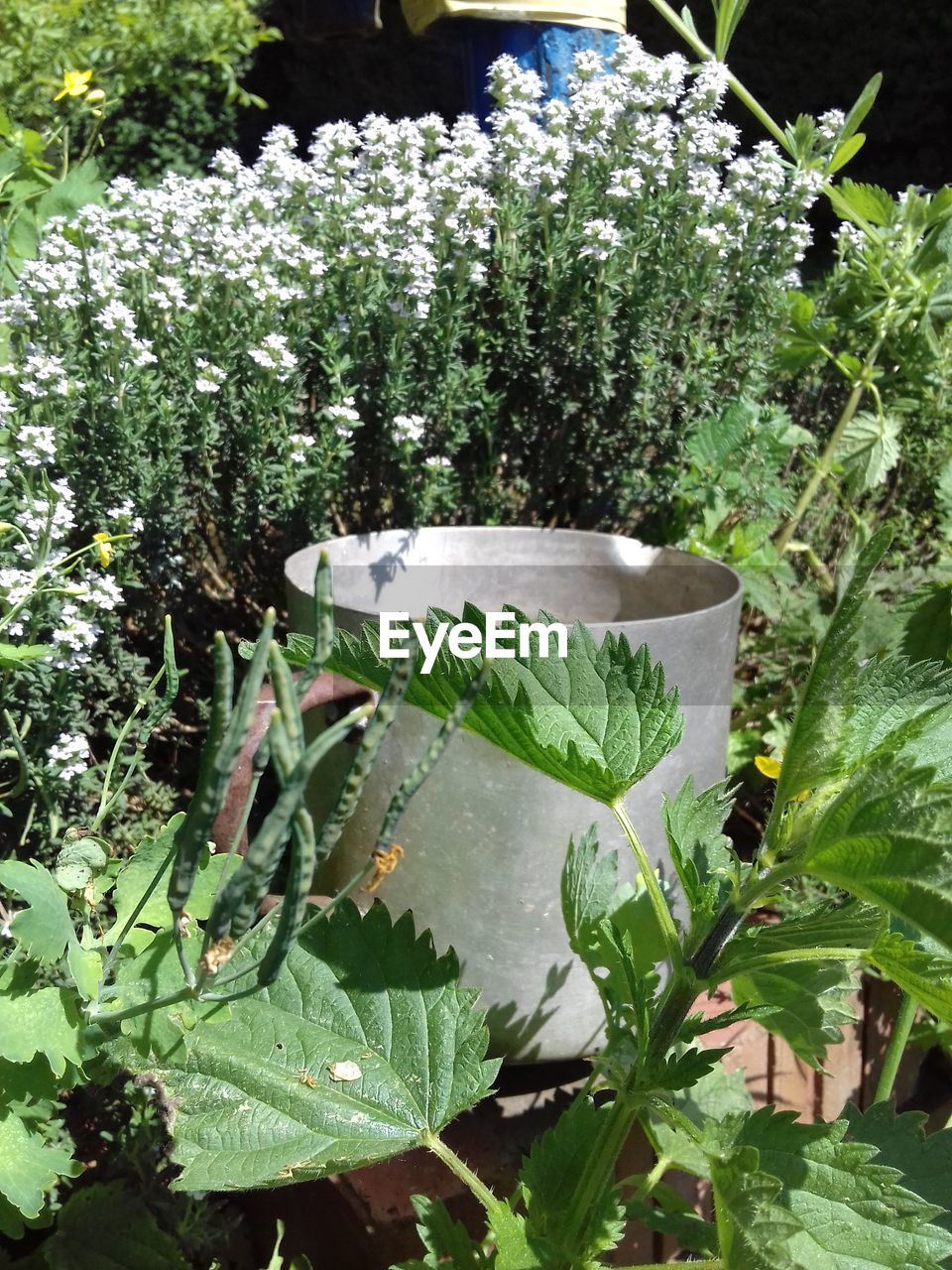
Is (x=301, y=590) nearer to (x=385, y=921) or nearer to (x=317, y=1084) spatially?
(x=385, y=921)

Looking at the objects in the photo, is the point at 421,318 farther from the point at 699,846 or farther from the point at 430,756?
the point at 430,756

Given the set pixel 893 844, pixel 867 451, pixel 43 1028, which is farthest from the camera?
pixel 867 451

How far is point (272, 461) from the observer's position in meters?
1.68

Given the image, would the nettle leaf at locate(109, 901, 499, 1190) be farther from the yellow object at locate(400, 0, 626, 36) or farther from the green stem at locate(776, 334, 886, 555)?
the yellow object at locate(400, 0, 626, 36)

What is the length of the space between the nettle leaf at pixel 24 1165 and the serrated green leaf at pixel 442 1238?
29 cm

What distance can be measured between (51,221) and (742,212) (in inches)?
44.6

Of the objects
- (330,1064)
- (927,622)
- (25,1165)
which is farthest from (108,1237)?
(927,622)

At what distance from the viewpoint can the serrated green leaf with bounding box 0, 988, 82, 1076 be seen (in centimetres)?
88

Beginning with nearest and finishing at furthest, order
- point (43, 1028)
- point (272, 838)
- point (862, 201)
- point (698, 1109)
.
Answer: point (272, 838)
point (43, 1028)
point (698, 1109)
point (862, 201)

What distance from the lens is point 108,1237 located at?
45.9 inches

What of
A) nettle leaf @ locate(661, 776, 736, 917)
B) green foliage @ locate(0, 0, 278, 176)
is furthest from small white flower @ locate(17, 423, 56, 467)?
green foliage @ locate(0, 0, 278, 176)

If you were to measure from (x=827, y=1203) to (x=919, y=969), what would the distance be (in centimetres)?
22

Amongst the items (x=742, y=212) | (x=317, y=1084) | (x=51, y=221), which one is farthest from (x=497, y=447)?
(x=317, y=1084)

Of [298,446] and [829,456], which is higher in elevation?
[298,446]
